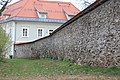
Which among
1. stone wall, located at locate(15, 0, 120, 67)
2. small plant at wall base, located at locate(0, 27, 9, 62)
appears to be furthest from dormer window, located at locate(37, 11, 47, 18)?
small plant at wall base, located at locate(0, 27, 9, 62)

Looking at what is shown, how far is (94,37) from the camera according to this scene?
46.1ft

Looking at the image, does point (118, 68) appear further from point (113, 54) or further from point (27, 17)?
point (27, 17)

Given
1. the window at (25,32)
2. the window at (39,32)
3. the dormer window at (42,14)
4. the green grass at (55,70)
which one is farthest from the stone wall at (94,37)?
the dormer window at (42,14)

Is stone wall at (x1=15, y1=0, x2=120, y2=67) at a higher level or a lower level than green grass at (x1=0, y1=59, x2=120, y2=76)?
higher

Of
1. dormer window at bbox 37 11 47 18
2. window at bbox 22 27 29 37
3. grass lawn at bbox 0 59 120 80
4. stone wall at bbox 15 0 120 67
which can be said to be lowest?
grass lawn at bbox 0 59 120 80

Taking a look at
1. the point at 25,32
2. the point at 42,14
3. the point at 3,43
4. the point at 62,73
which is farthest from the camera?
the point at 42,14

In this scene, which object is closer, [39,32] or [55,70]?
[55,70]

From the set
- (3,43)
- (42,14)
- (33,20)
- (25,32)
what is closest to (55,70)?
(3,43)

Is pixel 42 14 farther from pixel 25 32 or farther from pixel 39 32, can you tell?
pixel 25 32

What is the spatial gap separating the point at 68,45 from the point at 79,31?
2405 mm

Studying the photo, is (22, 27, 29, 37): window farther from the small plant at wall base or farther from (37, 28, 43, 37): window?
the small plant at wall base

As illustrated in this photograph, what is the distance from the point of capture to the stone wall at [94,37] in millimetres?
12047

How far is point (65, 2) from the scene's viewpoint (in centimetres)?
4928

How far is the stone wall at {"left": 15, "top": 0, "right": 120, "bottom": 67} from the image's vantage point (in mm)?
12047
